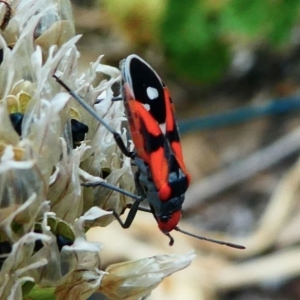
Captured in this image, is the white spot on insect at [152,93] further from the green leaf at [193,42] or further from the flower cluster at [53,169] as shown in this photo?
the green leaf at [193,42]

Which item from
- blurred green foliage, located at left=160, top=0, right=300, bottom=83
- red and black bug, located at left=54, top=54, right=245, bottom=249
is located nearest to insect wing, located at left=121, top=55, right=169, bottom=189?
red and black bug, located at left=54, top=54, right=245, bottom=249

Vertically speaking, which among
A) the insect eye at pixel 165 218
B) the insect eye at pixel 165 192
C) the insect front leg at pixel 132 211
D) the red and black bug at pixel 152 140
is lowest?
the insect eye at pixel 165 218

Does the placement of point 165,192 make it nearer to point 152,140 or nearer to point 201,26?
point 152,140

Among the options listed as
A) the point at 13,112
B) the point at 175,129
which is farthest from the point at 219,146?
the point at 13,112

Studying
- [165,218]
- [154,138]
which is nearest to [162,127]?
[154,138]

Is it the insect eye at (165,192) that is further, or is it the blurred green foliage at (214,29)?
the blurred green foliage at (214,29)

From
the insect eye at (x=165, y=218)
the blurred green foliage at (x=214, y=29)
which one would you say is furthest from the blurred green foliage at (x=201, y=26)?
the insect eye at (x=165, y=218)

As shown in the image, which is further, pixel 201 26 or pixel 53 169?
pixel 201 26
